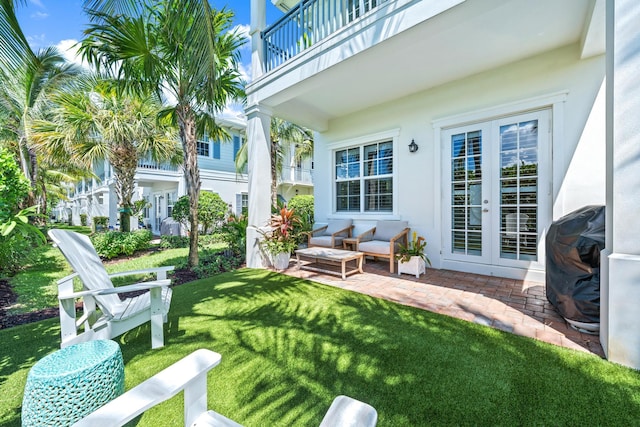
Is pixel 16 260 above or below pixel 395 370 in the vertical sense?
above

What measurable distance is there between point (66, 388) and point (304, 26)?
5.54m

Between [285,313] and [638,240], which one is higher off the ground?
[638,240]

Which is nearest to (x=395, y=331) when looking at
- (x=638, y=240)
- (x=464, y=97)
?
(x=638, y=240)

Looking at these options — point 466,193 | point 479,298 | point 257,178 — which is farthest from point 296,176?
point 479,298

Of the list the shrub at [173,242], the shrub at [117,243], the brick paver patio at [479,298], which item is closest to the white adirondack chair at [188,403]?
the brick paver patio at [479,298]

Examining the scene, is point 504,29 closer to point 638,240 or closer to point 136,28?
point 638,240

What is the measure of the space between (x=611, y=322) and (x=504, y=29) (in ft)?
12.3

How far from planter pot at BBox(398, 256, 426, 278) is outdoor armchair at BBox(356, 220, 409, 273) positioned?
0.21 m

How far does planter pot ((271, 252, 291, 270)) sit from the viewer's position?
5.39 m

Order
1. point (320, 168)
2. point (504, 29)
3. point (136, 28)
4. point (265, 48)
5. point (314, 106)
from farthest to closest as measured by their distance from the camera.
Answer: point (320, 168), point (314, 106), point (265, 48), point (136, 28), point (504, 29)

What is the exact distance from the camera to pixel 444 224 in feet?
17.5

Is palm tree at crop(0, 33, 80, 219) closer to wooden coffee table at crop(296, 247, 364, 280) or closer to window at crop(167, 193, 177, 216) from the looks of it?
window at crop(167, 193, 177, 216)

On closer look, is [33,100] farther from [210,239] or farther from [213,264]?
[213,264]

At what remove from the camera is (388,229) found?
19.0 ft
